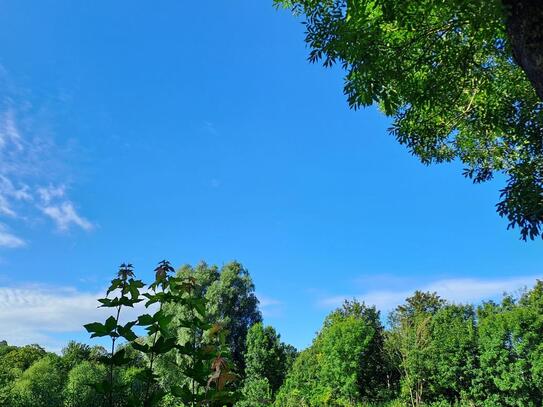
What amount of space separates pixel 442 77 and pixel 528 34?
2.05 meters

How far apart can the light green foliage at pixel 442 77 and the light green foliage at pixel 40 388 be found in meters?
19.9

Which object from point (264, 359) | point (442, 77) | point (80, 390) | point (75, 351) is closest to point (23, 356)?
point (75, 351)

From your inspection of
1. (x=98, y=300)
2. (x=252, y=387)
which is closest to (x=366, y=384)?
(x=252, y=387)

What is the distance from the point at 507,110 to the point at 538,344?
16395 millimetres

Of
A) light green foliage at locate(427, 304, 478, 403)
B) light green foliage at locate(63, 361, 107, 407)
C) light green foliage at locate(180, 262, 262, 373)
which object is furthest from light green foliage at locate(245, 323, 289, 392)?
light green foliage at locate(427, 304, 478, 403)

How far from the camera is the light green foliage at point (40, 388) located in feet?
62.1

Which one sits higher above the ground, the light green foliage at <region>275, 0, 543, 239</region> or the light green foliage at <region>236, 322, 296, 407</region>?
the light green foliage at <region>275, 0, 543, 239</region>

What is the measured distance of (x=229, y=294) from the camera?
2922cm

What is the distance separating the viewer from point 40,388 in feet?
66.6

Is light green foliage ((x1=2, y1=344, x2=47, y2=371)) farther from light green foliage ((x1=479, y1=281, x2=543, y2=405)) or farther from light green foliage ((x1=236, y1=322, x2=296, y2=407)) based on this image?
light green foliage ((x1=479, y1=281, x2=543, y2=405))

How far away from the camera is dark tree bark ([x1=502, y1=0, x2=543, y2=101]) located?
268cm

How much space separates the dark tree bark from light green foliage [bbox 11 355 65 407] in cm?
2153

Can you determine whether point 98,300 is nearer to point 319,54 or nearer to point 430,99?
point 319,54

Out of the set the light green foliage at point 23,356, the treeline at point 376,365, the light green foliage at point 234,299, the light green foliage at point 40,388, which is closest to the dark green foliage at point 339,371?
the treeline at point 376,365
